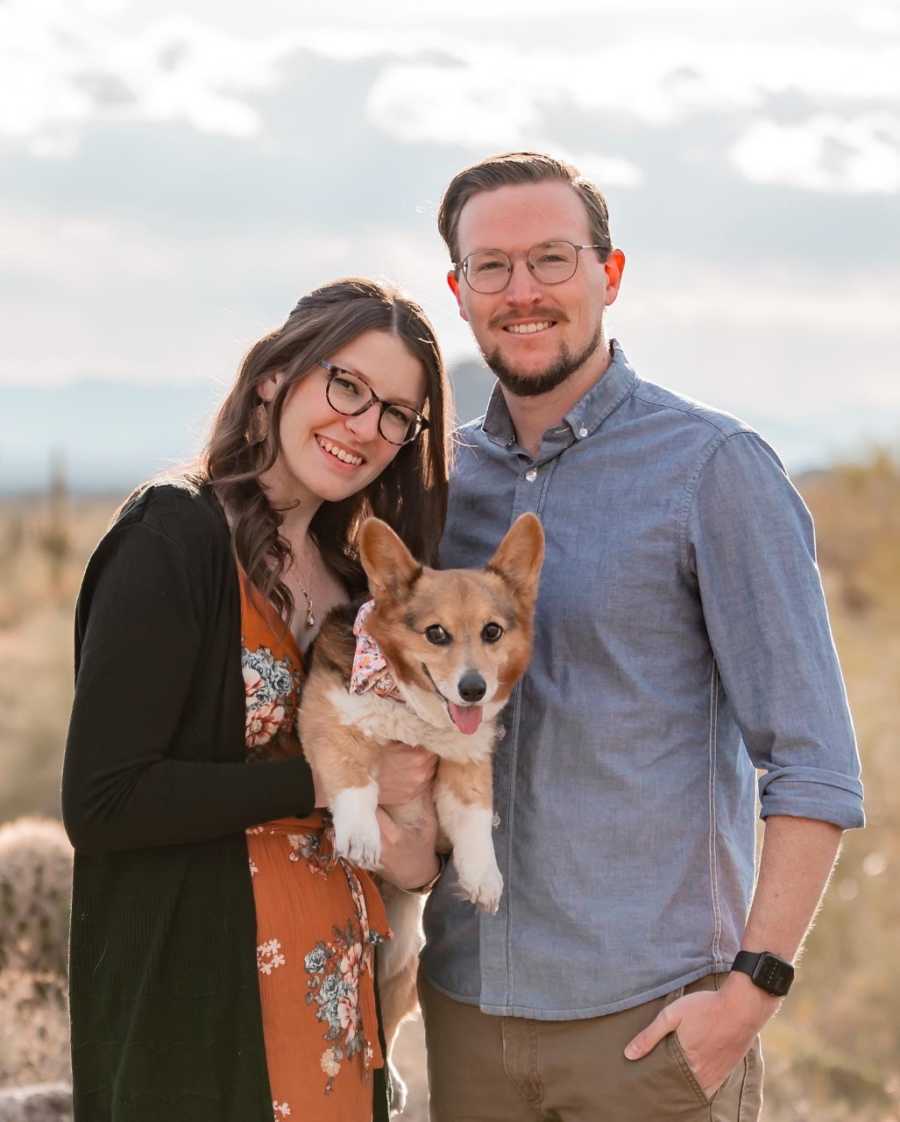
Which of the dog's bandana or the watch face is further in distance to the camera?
the dog's bandana

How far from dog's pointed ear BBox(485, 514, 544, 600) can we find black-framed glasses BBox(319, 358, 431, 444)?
43cm

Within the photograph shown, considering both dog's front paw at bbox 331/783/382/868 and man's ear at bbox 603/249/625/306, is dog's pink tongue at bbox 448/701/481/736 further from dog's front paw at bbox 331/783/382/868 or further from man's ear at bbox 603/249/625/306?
man's ear at bbox 603/249/625/306

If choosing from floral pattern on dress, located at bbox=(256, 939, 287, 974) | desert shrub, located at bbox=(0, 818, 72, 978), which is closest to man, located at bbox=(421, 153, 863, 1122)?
floral pattern on dress, located at bbox=(256, 939, 287, 974)

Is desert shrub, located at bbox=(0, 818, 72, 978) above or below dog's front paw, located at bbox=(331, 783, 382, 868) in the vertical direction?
below

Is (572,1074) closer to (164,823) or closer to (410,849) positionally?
(410,849)

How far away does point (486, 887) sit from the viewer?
3527mm

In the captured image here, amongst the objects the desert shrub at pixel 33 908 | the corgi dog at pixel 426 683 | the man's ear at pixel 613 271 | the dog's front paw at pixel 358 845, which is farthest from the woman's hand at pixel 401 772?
the desert shrub at pixel 33 908

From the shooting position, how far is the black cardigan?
10.3 feet

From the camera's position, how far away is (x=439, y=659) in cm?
366

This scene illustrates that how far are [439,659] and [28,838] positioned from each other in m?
3.43

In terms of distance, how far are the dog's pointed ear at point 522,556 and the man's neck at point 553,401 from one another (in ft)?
0.88

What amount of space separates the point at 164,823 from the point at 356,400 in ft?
3.95

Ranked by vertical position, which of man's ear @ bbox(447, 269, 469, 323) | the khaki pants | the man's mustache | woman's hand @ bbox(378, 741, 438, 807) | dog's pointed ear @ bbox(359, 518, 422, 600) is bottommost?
the khaki pants

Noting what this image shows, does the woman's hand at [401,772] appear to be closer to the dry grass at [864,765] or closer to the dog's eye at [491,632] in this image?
the dog's eye at [491,632]
